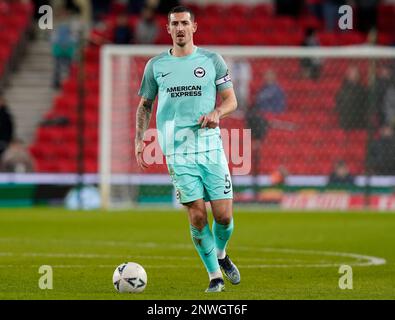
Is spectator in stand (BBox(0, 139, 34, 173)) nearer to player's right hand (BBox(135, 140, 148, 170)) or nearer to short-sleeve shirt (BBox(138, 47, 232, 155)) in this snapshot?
player's right hand (BBox(135, 140, 148, 170))

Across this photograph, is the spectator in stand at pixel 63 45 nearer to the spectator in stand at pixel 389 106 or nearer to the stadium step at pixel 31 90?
the stadium step at pixel 31 90

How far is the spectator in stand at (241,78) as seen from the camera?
26311mm

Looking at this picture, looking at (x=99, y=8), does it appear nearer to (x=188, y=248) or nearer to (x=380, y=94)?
(x=380, y=94)

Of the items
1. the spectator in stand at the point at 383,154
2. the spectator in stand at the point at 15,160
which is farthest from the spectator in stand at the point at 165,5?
the spectator in stand at the point at 383,154

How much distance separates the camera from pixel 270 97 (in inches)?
1041

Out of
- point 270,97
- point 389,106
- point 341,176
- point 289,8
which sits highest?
point 289,8

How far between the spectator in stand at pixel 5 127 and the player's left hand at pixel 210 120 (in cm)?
1611

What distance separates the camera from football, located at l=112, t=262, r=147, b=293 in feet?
36.1

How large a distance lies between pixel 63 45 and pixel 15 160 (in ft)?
12.7

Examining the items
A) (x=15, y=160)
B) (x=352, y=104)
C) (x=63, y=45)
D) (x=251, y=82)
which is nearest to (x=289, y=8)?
(x=63, y=45)

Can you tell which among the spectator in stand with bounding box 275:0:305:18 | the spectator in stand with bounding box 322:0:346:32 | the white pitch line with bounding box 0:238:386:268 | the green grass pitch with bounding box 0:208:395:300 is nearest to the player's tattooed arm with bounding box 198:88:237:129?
the green grass pitch with bounding box 0:208:395:300

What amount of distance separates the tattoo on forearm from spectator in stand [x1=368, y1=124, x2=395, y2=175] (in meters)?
14.5

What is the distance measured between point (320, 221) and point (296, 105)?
15.9 feet
